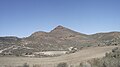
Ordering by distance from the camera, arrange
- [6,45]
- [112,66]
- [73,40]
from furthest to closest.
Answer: [73,40]
[6,45]
[112,66]

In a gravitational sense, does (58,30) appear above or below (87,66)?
above

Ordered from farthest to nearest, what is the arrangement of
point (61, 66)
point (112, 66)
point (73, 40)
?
point (73, 40)
point (61, 66)
point (112, 66)

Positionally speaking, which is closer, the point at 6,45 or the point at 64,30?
the point at 6,45

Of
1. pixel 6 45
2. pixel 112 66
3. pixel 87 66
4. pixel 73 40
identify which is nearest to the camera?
pixel 112 66

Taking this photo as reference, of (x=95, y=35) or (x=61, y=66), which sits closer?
(x=61, y=66)

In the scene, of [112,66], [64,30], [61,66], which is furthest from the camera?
[64,30]

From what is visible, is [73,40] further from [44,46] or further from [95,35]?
[44,46]

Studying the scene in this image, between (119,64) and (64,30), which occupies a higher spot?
(64,30)

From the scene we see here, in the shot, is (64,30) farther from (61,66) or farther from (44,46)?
(61,66)

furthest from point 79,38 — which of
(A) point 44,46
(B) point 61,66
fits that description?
(B) point 61,66
